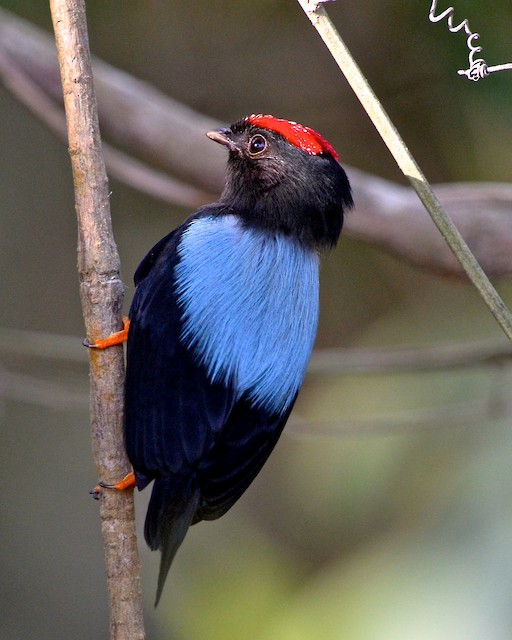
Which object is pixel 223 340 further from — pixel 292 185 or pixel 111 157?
pixel 111 157

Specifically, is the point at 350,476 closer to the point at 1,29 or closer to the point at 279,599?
the point at 279,599

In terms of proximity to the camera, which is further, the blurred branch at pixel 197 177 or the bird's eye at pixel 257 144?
the blurred branch at pixel 197 177

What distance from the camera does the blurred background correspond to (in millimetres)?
3229

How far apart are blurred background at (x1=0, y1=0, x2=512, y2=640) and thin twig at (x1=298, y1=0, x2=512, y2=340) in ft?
5.01

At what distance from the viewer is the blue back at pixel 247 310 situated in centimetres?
209

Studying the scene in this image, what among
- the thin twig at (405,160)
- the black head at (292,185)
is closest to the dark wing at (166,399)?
the black head at (292,185)

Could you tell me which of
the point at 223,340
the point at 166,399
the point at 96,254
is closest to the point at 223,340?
the point at 223,340

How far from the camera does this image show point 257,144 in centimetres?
230

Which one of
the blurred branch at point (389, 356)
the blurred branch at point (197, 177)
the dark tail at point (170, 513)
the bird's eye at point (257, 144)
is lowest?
the dark tail at point (170, 513)

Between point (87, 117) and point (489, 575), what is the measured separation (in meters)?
1.93

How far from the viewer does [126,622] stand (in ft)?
6.24

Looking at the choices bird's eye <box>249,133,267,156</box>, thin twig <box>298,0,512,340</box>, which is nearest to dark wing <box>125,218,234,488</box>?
bird's eye <box>249,133,267,156</box>

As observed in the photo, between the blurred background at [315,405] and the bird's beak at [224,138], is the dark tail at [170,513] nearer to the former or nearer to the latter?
the bird's beak at [224,138]

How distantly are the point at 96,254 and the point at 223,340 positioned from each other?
33cm
